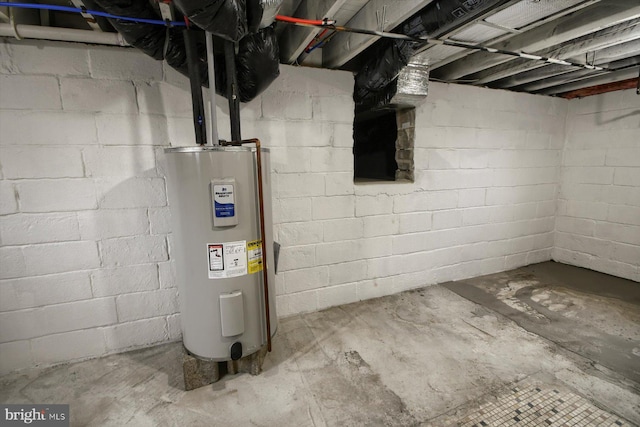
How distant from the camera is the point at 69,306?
1.80 metres

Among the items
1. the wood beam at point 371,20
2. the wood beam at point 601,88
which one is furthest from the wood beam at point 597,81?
the wood beam at point 371,20

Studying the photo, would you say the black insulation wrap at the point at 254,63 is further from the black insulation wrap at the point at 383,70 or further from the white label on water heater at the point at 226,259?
the white label on water heater at the point at 226,259

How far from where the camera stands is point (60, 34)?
5.02 feet

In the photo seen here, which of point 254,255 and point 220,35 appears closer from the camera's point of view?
→ point 220,35

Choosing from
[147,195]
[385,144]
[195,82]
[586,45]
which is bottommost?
[147,195]

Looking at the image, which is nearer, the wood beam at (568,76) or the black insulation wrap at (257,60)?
the black insulation wrap at (257,60)

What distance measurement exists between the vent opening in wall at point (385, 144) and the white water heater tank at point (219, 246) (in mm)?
1548

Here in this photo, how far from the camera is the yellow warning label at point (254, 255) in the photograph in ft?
4.92

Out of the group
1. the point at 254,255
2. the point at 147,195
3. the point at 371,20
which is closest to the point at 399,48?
the point at 371,20

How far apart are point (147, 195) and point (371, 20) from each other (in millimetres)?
1673

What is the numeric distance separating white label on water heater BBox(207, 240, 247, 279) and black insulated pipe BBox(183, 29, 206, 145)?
1.81 ft

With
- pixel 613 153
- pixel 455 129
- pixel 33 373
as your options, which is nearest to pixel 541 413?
pixel 455 129

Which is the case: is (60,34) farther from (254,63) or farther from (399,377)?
(399,377)

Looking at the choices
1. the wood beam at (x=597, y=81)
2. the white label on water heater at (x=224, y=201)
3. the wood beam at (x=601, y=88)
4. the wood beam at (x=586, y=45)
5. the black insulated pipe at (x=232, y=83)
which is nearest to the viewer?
the white label on water heater at (x=224, y=201)
